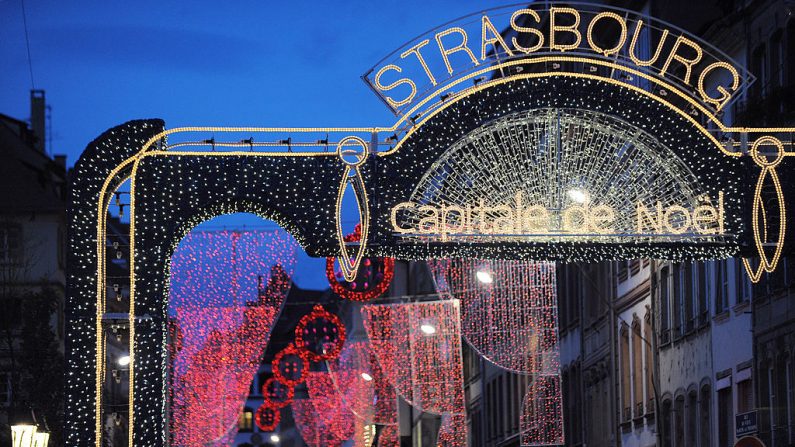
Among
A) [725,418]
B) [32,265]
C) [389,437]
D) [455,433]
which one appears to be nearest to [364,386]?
[389,437]

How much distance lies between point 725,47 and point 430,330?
497 inches

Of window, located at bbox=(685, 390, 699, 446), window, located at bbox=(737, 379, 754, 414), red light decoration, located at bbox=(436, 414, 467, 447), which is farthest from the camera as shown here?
red light decoration, located at bbox=(436, 414, 467, 447)

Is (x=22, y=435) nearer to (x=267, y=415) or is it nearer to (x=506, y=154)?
(x=506, y=154)

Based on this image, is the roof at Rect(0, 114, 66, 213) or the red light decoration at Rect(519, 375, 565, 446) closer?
the red light decoration at Rect(519, 375, 565, 446)

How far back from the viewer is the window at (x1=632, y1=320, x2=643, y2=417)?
4097cm

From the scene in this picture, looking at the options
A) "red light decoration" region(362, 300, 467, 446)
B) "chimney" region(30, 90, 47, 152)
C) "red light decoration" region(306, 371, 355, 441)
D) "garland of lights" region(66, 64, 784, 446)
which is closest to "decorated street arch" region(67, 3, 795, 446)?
"garland of lights" region(66, 64, 784, 446)

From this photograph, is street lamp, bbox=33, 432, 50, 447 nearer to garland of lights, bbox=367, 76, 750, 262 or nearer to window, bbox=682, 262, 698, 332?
garland of lights, bbox=367, 76, 750, 262

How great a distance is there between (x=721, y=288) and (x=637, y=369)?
754cm

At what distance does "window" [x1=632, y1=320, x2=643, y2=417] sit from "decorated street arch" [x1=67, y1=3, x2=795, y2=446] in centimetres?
1846

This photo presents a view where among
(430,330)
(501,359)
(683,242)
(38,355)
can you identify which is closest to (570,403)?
(430,330)

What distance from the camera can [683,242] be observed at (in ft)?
73.0

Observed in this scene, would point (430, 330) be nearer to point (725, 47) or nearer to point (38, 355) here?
point (38, 355)

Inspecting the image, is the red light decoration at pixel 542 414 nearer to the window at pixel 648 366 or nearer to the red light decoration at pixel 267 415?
the window at pixel 648 366

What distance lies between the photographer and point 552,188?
22.4 metres
